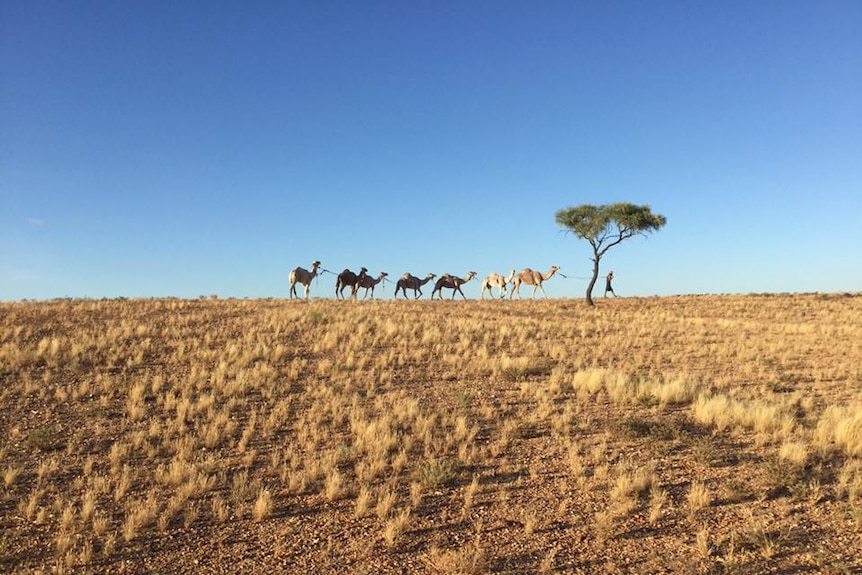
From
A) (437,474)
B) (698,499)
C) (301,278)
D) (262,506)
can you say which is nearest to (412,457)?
(437,474)

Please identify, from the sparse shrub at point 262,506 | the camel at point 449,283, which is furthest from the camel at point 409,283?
the sparse shrub at point 262,506

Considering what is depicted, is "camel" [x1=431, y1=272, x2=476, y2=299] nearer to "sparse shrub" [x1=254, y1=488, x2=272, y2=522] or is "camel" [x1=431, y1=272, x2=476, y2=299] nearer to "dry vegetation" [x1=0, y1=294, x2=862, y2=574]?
"dry vegetation" [x1=0, y1=294, x2=862, y2=574]

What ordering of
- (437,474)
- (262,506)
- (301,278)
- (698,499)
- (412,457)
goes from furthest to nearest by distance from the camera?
(301,278) → (412,457) → (437,474) → (698,499) → (262,506)

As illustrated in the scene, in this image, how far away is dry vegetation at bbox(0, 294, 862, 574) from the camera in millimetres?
6492

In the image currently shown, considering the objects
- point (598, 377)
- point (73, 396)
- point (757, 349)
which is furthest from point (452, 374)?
point (757, 349)

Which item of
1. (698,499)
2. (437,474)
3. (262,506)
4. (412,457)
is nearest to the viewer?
(262,506)

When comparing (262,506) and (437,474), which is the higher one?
(437,474)

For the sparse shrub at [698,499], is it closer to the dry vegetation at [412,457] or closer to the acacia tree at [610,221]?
the dry vegetation at [412,457]

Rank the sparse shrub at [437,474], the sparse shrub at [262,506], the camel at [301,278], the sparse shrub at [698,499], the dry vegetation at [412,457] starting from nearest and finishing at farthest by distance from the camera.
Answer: the dry vegetation at [412,457], the sparse shrub at [262,506], the sparse shrub at [698,499], the sparse shrub at [437,474], the camel at [301,278]

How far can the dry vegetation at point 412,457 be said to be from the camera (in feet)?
21.3

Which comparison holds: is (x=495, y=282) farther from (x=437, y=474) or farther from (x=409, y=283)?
(x=437, y=474)

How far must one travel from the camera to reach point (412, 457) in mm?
9562

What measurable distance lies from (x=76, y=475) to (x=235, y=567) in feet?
13.8

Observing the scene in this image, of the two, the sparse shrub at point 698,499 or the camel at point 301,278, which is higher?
the camel at point 301,278
